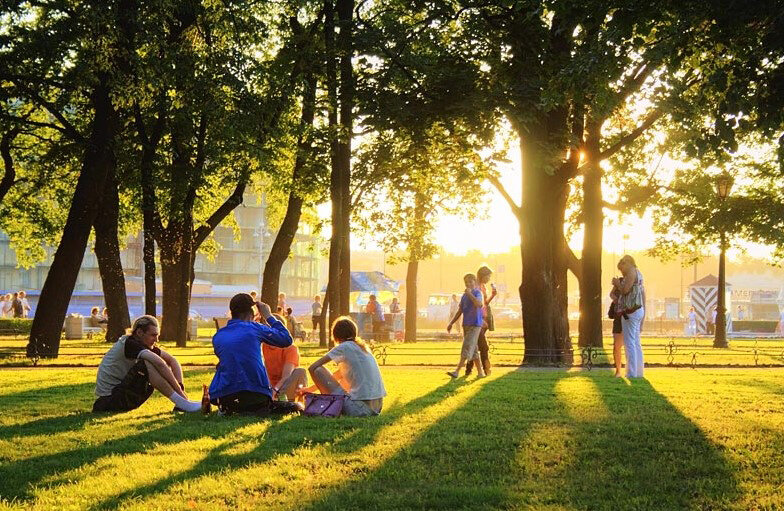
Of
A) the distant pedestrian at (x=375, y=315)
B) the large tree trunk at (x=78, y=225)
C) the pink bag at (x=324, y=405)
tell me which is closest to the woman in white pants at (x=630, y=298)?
the pink bag at (x=324, y=405)

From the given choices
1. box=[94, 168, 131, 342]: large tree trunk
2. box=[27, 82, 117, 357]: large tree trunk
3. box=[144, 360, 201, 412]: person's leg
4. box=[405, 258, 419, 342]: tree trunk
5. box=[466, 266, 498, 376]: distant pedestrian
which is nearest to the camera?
box=[144, 360, 201, 412]: person's leg

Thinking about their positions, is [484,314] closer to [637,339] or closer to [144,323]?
[637,339]

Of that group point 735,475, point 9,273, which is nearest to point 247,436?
point 735,475

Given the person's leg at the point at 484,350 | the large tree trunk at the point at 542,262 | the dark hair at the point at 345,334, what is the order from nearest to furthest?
the dark hair at the point at 345,334
the person's leg at the point at 484,350
the large tree trunk at the point at 542,262

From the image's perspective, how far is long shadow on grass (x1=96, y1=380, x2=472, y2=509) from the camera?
6.28 metres

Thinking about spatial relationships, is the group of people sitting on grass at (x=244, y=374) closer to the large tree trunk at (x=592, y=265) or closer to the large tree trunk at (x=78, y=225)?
the large tree trunk at (x=78, y=225)

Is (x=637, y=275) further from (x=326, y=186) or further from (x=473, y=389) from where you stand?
(x=326, y=186)

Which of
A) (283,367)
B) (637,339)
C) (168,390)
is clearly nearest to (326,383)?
(283,367)

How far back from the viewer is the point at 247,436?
862 centimetres

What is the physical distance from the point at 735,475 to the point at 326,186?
69.5 feet

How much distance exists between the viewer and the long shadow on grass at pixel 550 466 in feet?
19.3

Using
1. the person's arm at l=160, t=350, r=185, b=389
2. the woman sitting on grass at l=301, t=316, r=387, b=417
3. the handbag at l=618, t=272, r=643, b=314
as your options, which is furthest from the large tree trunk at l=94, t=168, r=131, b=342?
the woman sitting on grass at l=301, t=316, r=387, b=417

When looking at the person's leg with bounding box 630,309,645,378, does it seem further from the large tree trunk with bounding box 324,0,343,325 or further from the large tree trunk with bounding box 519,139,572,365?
the large tree trunk with bounding box 324,0,343,325

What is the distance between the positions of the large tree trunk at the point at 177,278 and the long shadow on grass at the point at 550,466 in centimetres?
1778
